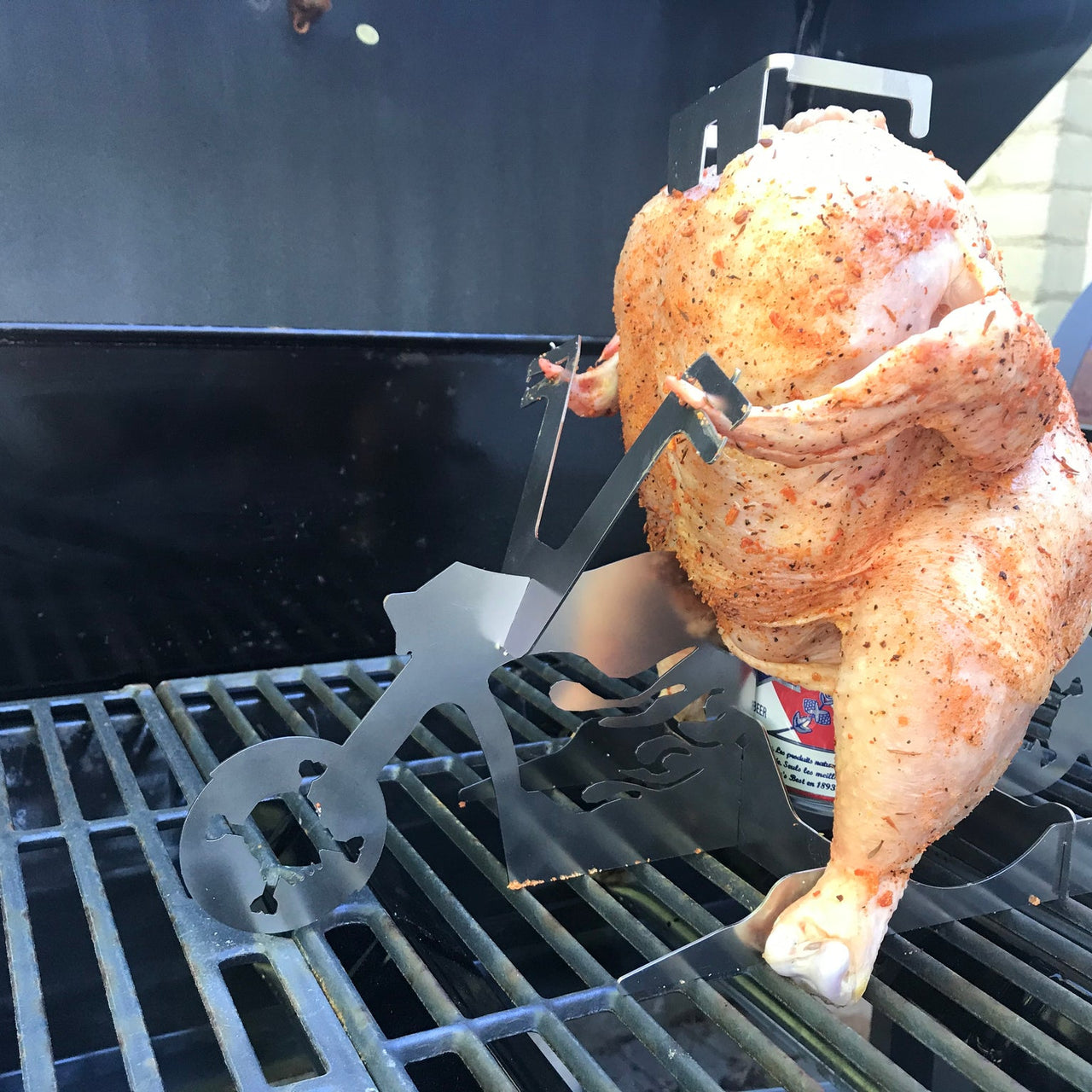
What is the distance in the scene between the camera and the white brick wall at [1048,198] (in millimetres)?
1570

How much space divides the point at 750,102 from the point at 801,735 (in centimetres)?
65

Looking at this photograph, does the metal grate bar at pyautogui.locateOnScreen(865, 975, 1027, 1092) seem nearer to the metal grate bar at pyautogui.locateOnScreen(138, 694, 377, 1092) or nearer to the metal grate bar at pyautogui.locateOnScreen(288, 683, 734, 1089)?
the metal grate bar at pyautogui.locateOnScreen(288, 683, 734, 1089)

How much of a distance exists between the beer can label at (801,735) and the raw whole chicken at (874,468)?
126mm

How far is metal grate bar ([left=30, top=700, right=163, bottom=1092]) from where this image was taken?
27.8 inches

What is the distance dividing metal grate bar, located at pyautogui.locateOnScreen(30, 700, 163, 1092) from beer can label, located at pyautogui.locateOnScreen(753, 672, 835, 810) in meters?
0.66

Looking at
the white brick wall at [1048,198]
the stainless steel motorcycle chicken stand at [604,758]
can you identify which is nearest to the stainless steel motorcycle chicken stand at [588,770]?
the stainless steel motorcycle chicken stand at [604,758]

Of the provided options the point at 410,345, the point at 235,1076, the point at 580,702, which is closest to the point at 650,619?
the point at 580,702

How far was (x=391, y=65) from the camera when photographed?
1427 millimetres

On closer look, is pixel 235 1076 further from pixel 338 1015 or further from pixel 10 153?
pixel 10 153

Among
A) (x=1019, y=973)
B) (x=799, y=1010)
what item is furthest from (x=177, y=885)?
(x=1019, y=973)

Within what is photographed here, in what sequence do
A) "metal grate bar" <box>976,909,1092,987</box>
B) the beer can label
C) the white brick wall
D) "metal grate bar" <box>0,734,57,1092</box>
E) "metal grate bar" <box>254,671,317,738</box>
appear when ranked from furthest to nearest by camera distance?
the white brick wall, "metal grate bar" <box>254,671,317,738</box>, the beer can label, "metal grate bar" <box>976,909,1092,987</box>, "metal grate bar" <box>0,734,57,1092</box>

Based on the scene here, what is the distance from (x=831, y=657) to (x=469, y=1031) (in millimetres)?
522

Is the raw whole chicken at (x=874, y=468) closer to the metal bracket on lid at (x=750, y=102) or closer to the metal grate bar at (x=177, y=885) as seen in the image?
the metal bracket on lid at (x=750, y=102)

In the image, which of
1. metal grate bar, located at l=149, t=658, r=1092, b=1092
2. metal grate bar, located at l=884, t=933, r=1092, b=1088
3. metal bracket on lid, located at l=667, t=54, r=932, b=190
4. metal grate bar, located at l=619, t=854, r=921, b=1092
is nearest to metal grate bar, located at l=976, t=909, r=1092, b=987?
metal grate bar, located at l=149, t=658, r=1092, b=1092
